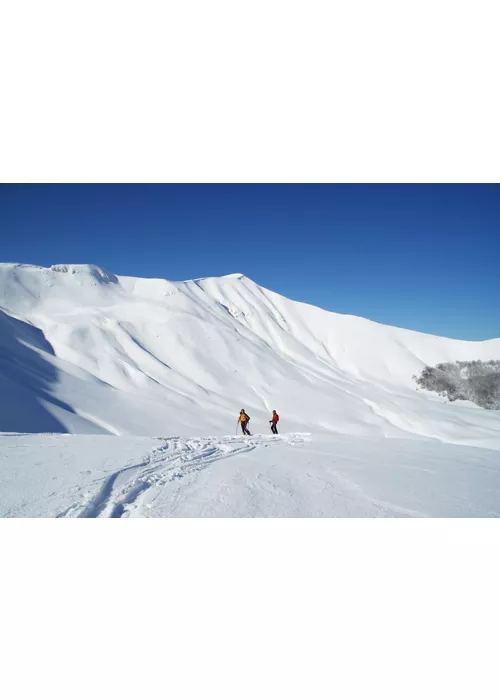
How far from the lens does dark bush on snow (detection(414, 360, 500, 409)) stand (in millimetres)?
27109

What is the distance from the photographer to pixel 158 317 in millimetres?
26547

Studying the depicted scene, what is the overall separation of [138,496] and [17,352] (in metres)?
14.5

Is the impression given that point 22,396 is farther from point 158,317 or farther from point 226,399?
point 158,317

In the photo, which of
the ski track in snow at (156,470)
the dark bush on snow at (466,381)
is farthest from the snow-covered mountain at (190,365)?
the ski track in snow at (156,470)

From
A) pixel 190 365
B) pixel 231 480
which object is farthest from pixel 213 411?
pixel 231 480

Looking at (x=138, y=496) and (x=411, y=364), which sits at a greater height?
(x=411, y=364)

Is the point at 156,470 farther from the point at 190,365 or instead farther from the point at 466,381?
the point at 466,381

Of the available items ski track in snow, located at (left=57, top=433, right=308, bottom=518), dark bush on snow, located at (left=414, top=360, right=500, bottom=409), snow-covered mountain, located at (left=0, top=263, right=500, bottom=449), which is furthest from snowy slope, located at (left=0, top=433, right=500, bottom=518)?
dark bush on snow, located at (left=414, top=360, right=500, bottom=409)

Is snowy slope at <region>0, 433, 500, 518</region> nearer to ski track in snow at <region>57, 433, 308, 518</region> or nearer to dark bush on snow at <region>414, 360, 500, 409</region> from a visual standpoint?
ski track in snow at <region>57, 433, 308, 518</region>

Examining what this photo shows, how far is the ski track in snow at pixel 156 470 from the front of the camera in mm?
4105

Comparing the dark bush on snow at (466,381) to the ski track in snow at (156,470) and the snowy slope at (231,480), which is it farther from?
the ski track in snow at (156,470)

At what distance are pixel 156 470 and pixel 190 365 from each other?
17352 millimetres

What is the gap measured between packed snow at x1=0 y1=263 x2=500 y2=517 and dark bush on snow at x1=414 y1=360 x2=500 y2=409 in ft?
4.64

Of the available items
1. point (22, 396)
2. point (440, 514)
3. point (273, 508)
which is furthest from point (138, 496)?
point (22, 396)
